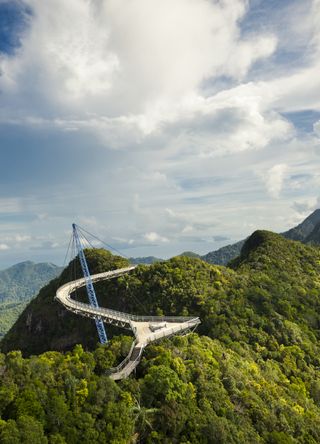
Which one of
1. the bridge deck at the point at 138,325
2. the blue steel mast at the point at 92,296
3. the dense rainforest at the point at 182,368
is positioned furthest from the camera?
the blue steel mast at the point at 92,296

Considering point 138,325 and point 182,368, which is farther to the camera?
point 138,325

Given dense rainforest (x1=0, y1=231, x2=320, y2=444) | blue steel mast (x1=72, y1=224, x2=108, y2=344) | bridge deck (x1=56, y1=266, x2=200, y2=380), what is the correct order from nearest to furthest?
1. dense rainforest (x1=0, y1=231, x2=320, y2=444)
2. bridge deck (x1=56, y1=266, x2=200, y2=380)
3. blue steel mast (x1=72, y1=224, x2=108, y2=344)

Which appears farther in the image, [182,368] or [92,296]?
[92,296]

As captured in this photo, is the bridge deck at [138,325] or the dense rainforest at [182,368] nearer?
the dense rainforest at [182,368]

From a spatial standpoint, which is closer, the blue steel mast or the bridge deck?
the bridge deck

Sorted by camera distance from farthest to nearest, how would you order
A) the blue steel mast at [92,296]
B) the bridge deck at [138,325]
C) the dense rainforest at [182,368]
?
the blue steel mast at [92,296] → the bridge deck at [138,325] → the dense rainforest at [182,368]

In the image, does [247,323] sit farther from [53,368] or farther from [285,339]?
[53,368]

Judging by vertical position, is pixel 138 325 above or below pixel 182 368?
above

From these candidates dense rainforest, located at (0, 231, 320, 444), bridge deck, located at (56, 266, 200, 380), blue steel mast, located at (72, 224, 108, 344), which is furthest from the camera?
blue steel mast, located at (72, 224, 108, 344)

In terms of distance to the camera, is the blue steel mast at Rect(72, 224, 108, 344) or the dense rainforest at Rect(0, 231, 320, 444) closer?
the dense rainforest at Rect(0, 231, 320, 444)
